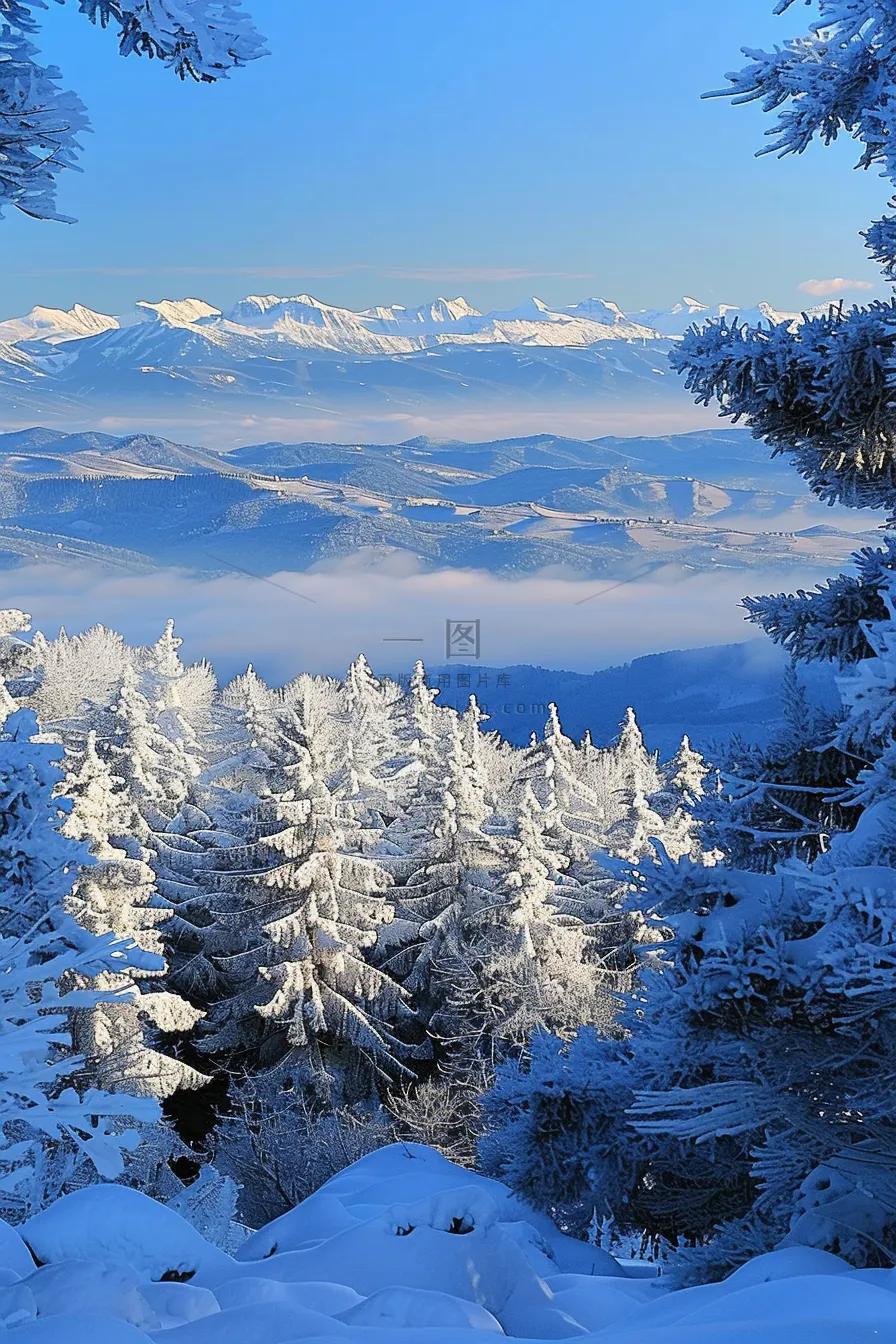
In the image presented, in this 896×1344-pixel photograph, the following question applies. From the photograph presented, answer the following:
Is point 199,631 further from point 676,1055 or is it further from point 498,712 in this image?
point 676,1055

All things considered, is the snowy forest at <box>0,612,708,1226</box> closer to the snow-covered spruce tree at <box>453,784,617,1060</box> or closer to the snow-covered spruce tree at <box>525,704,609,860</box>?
the snow-covered spruce tree at <box>453,784,617,1060</box>

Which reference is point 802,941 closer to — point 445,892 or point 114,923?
point 114,923

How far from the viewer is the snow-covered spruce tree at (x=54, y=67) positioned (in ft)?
13.5

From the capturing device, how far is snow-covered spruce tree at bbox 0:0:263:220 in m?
4.13

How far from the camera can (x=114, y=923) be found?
18.5 meters

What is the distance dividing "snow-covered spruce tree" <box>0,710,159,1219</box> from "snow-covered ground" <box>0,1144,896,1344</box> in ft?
1.53

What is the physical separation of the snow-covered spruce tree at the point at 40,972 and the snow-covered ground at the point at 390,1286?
47 centimetres

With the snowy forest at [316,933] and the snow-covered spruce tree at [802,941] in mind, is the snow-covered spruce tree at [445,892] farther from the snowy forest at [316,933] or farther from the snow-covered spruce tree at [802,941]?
the snow-covered spruce tree at [802,941]

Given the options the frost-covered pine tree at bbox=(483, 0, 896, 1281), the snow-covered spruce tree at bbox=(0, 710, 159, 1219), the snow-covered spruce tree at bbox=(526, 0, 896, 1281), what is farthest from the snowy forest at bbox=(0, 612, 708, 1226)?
the snow-covered spruce tree at bbox=(526, 0, 896, 1281)

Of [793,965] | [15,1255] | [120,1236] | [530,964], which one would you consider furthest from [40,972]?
[530,964]

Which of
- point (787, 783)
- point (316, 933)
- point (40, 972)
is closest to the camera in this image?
point (40, 972)

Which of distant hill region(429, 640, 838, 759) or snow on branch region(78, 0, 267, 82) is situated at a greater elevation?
snow on branch region(78, 0, 267, 82)

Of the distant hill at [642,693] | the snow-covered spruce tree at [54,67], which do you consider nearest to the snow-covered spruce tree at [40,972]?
the snow-covered spruce tree at [54,67]

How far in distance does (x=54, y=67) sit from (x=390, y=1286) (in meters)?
5.63
